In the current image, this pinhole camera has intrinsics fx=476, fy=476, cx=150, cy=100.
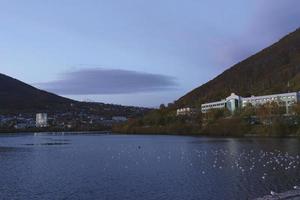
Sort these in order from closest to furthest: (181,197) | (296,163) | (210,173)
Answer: (181,197) < (210,173) < (296,163)

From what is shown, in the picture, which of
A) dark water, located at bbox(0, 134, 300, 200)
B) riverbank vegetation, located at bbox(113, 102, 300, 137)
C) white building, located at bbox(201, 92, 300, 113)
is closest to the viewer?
dark water, located at bbox(0, 134, 300, 200)

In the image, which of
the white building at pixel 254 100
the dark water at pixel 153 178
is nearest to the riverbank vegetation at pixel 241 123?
the white building at pixel 254 100

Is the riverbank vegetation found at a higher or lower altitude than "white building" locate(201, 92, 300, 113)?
lower

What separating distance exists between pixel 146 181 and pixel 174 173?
5498 millimetres

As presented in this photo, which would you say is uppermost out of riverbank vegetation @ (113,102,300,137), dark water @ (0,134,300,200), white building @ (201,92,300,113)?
white building @ (201,92,300,113)

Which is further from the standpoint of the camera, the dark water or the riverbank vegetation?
the riverbank vegetation

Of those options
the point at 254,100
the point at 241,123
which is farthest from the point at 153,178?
the point at 254,100

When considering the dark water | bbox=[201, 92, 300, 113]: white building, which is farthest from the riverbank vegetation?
the dark water

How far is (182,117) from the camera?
17362 cm

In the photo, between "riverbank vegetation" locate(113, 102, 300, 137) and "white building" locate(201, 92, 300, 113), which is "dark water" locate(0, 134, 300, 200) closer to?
"riverbank vegetation" locate(113, 102, 300, 137)

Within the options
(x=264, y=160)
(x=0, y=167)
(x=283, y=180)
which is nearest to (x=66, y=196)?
(x=283, y=180)

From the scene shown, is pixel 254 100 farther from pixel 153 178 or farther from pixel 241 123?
pixel 153 178

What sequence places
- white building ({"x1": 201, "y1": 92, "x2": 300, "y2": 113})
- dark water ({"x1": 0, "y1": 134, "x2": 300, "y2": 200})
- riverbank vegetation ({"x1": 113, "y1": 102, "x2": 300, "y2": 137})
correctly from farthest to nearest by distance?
white building ({"x1": 201, "y1": 92, "x2": 300, "y2": 113}) → riverbank vegetation ({"x1": 113, "y1": 102, "x2": 300, "y2": 137}) → dark water ({"x1": 0, "y1": 134, "x2": 300, "y2": 200})

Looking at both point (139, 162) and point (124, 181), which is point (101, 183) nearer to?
point (124, 181)
